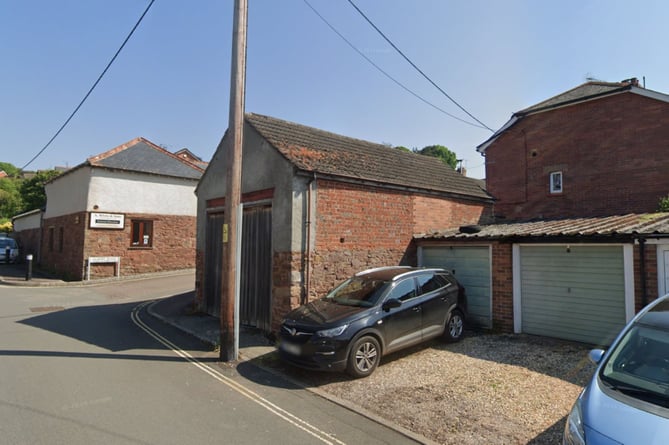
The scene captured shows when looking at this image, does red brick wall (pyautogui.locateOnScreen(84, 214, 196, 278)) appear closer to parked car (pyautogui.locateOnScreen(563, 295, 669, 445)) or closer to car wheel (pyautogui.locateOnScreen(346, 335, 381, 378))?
car wheel (pyautogui.locateOnScreen(346, 335, 381, 378))

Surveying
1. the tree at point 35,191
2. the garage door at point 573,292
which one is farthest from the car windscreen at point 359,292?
Result: the tree at point 35,191

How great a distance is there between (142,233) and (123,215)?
1.40 m

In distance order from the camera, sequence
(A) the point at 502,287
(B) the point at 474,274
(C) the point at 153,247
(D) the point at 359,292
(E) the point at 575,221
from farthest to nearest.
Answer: (C) the point at 153,247, (B) the point at 474,274, (E) the point at 575,221, (A) the point at 502,287, (D) the point at 359,292

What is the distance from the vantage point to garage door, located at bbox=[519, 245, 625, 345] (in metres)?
7.57

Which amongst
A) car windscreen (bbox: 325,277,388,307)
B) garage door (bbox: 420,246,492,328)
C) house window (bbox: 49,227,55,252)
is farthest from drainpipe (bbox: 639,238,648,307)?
house window (bbox: 49,227,55,252)

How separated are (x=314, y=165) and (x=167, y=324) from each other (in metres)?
6.03

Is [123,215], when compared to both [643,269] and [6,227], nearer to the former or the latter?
[643,269]

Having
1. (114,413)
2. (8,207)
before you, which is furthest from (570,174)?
(8,207)

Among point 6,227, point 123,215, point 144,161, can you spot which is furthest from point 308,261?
point 6,227

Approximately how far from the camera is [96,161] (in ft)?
64.0

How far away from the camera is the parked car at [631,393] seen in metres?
2.62

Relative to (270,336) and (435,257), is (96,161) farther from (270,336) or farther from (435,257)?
(435,257)

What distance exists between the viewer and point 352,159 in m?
10.8

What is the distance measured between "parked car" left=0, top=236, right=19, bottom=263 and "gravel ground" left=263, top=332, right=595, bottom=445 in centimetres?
2869
